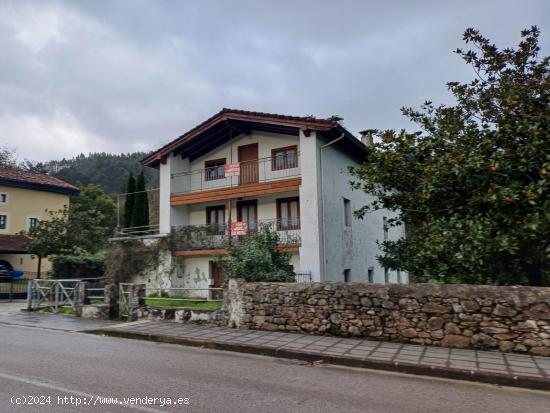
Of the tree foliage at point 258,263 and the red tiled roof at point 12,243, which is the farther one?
the red tiled roof at point 12,243

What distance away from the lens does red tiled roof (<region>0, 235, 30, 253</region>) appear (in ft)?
101

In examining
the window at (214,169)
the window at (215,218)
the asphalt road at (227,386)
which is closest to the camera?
the asphalt road at (227,386)

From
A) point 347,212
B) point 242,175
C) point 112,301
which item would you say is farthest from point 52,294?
point 347,212

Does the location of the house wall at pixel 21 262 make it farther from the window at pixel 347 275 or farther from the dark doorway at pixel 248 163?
the window at pixel 347 275

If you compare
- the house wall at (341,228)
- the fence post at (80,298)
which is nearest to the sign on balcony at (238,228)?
the house wall at (341,228)

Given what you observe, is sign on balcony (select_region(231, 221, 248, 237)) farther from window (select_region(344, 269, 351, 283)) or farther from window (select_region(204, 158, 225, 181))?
window (select_region(344, 269, 351, 283))

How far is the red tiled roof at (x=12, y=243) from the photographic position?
3077 cm

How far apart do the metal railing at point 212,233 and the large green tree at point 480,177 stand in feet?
25.6

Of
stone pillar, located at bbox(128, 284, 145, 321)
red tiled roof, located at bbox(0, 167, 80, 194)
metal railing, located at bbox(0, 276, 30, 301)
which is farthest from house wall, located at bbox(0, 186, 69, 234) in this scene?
stone pillar, located at bbox(128, 284, 145, 321)

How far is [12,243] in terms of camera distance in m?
32.2

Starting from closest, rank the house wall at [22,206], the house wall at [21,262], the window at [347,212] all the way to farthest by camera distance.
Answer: the window at [347,212], the house wall at [21,262], the house wall at [22,206]

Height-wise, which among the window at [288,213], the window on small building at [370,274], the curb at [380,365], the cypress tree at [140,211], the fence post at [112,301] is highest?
the cypress tree at [140,211]

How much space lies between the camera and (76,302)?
1380 cm

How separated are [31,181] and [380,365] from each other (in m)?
36.0
